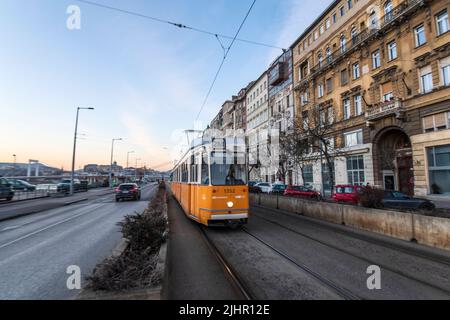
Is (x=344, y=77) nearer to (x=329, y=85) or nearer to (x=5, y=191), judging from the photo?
(x=329, y=85)

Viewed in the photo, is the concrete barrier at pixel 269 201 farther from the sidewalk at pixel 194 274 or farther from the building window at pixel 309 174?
the building window at pixel 309 174

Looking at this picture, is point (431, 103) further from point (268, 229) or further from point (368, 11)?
point (268, 229)

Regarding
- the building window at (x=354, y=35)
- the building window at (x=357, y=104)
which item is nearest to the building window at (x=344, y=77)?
the building window at (x=357, y=104)

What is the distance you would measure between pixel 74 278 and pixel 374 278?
19.0 feet

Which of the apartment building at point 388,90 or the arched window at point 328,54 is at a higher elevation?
the arched window at point 328,54

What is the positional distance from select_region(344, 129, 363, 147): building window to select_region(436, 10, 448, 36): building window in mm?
10519

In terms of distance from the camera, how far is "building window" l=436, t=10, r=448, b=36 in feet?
63.4

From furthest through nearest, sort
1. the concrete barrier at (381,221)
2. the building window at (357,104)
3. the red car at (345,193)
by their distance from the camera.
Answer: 1. the building window at (357,104)
2. the red car at (345,193)
3. the concrete barrier at (381,221)

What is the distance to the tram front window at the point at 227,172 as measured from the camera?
900 centimetres

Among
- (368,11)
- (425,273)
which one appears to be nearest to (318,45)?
(368,11)

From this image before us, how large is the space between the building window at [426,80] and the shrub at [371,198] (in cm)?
1556

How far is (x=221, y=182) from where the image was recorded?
8.95 m

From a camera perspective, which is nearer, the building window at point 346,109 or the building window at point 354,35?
the building window at point 354,35

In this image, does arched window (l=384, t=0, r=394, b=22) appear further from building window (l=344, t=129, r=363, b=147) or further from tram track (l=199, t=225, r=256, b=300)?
tram track (l=199, t=225, r=256, b=300)
